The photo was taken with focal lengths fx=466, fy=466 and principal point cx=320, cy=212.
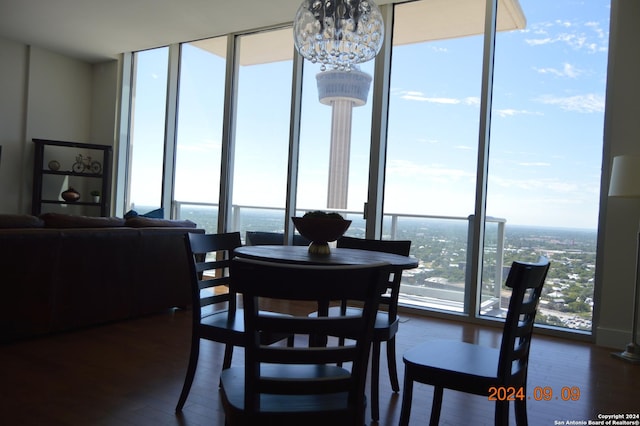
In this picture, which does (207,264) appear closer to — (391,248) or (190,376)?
(190,376)

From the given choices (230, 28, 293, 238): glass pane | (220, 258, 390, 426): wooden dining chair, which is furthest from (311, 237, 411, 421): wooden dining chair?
(230, 28, 293, 238): glass pane

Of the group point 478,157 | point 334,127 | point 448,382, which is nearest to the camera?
point 448,382

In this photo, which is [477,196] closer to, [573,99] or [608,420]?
[573,99]

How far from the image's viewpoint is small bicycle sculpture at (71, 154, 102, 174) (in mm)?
6637

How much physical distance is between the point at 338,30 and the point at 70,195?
5.26 m

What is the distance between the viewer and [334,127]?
5.06 metres

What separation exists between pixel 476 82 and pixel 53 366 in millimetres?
3975

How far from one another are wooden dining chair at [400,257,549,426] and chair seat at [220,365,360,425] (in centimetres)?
34

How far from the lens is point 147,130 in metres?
6.57

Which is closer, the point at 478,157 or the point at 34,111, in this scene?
the point at 478,157

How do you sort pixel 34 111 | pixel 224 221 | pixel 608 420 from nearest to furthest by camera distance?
1. pixel 608 420
2. pixel 224 221
3. pixel 34 111

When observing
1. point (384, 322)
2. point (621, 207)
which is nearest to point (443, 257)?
point (621, 207)

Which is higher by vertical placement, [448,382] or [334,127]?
[334,127]

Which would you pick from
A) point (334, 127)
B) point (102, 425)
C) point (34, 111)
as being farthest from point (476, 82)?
point (34, 111)
